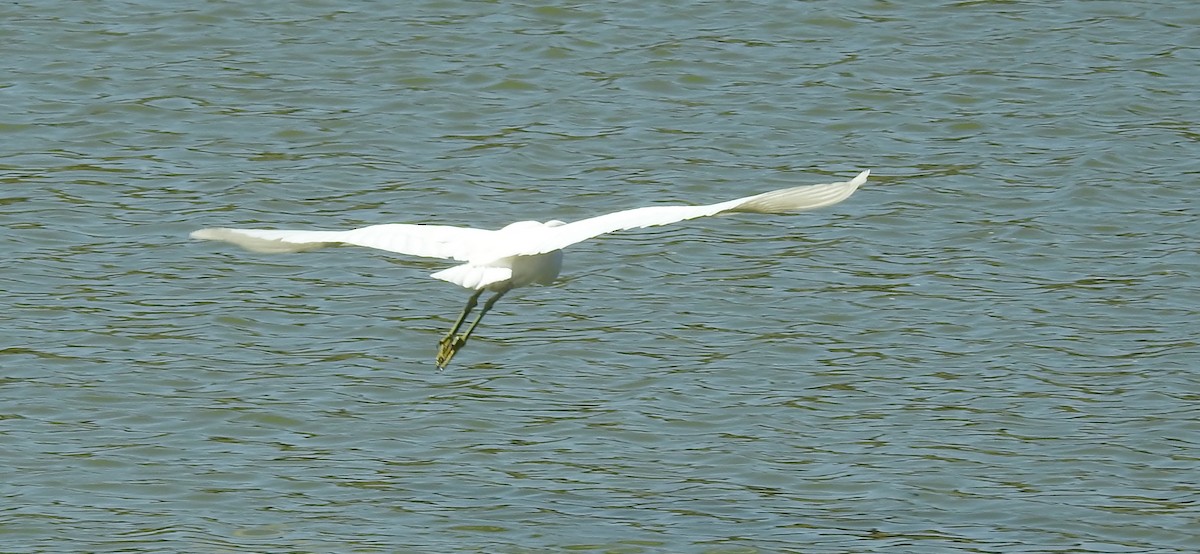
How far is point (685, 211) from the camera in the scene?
6.08m

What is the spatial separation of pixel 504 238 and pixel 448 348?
1323mm

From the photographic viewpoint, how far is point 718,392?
28.5ft

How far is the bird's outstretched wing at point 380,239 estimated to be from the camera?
650cm

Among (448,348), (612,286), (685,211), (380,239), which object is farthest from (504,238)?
(612,286)

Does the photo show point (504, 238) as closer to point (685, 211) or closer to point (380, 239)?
point (380, 239)

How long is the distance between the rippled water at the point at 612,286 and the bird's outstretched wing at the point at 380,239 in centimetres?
114

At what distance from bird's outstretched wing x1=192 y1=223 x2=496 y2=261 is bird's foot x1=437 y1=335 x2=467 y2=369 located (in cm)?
106

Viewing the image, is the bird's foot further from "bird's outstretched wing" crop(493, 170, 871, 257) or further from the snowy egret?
"bird's outstretched wing" crop(493, 170, 871, 257)

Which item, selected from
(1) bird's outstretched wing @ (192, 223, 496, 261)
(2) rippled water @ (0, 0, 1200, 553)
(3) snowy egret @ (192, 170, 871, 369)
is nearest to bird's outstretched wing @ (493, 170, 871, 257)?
(3) snowy egret @ (192, 170, 871, 369)

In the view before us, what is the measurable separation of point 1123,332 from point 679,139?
330cm

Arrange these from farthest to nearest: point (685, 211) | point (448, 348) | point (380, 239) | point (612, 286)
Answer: point (612, 286)
point (448, 348)
point (380, 239)
point (685, 211)

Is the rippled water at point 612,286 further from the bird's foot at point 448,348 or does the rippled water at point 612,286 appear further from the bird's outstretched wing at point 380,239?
the bird's outstretched wing at point 380,239

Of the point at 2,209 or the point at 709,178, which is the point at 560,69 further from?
the point at 2,209

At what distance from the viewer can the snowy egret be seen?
5973 millimetres
